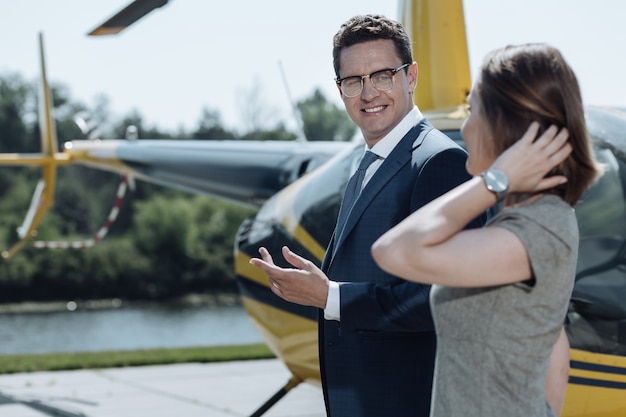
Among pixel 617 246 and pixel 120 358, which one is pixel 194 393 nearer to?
pixel 120 358

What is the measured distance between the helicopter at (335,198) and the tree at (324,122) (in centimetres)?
5443

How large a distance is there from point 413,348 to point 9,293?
127 feet

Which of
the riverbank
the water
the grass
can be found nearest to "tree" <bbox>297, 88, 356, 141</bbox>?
the riverbank

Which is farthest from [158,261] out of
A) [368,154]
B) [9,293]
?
[368,154]

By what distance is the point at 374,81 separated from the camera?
2326mm

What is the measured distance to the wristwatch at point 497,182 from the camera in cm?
154

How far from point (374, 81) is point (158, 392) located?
14.6ft

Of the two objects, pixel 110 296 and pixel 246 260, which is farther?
pixel 110 296

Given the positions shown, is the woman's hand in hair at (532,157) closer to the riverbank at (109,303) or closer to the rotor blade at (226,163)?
the rotor blade at (226,163)

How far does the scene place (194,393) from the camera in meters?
6.30

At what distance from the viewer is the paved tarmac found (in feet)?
18.6

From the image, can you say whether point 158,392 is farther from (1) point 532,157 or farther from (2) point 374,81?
(1) point 532,157

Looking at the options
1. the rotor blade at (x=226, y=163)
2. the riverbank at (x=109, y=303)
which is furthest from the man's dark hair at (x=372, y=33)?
the riverbank at (x=109, y=303)

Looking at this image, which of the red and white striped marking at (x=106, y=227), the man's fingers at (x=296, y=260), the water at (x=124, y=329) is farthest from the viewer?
the water at (x=124, y=329)
